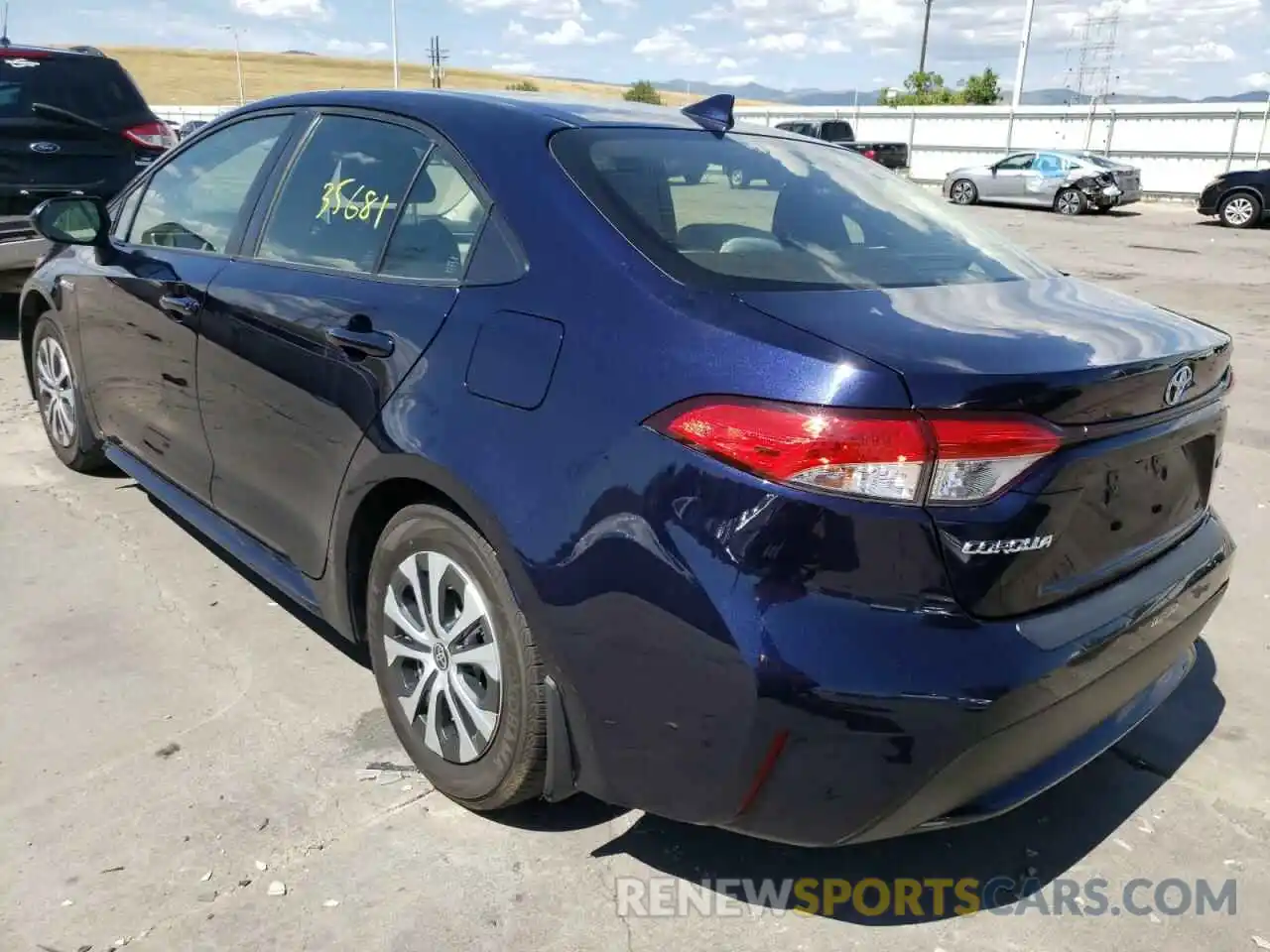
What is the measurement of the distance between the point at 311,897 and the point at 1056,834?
1788mm

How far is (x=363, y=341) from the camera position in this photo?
8.48 ft

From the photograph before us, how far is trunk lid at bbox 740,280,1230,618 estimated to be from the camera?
1.86 meters

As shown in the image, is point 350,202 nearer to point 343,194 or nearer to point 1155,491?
point 343,194

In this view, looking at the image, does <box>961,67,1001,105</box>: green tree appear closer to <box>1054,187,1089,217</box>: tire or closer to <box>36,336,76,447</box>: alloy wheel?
<box>1054,187,1089,217</box>: tire

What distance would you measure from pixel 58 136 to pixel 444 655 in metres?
6.68

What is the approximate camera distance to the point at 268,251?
3.10 meters

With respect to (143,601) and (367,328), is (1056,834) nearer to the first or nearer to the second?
(367,328)

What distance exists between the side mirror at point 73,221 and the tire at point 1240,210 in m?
21.9

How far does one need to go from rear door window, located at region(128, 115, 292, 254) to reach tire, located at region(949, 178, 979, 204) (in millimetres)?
24982

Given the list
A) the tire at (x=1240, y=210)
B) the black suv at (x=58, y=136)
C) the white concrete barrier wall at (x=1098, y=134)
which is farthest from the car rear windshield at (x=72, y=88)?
the white concrete barrier wall at (x=1098, y=134)

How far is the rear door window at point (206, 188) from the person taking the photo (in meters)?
3.34

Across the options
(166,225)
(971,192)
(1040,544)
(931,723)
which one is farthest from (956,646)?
(971,192)

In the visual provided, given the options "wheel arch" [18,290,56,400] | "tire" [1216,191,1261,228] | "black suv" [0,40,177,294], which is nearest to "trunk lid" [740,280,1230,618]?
"wheel arch" [18,290,56,400]

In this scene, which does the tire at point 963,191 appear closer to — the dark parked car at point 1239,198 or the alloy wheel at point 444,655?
the dark parked car at point 1239,198
